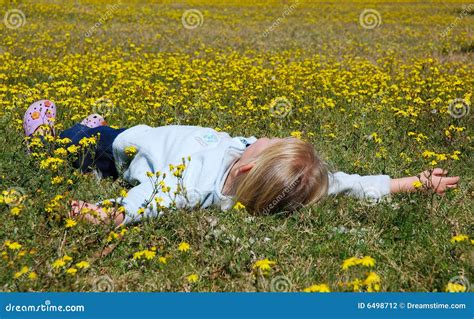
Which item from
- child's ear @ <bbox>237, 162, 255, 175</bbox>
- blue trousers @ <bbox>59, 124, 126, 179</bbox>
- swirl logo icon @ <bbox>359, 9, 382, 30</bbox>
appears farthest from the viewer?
swirl logo icon @ <bbox>359, 9, 382, 30</bbox>

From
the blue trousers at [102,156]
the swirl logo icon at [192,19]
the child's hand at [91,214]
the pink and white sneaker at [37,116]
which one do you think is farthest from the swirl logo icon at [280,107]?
the swirl logo icon at [192,19]

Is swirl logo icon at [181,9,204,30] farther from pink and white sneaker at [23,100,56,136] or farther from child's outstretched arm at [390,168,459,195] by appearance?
child's outstretched arm at [390,168,459,195]

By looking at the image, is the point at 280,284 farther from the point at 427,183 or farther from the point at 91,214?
the point at 427,183

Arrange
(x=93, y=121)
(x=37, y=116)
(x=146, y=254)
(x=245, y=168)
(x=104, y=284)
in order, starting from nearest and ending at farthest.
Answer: (x=146, y=254) < (x=104, y=284) < (x=245, y=168) < (x=37, y=116) < (x=93, y=121)

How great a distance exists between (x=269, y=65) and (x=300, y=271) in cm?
806

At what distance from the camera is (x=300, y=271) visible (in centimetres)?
386

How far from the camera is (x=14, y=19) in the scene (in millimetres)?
17922

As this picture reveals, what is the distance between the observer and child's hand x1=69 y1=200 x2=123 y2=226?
4.00m

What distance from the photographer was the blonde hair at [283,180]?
4.37m

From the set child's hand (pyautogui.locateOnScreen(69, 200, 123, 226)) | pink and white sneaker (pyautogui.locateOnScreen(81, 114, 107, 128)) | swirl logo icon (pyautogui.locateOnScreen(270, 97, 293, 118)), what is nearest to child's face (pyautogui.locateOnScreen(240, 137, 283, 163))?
child's hand (pyautogui.locateOnScreen(69, 200, 123, 226))

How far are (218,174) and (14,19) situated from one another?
49.4 feet

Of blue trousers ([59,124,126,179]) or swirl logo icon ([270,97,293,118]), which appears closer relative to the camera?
blue trousers ([59,124,126,179])

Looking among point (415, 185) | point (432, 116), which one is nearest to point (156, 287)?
point (415, 185)

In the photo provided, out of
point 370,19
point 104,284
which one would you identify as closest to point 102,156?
point 104,284
